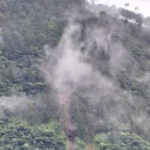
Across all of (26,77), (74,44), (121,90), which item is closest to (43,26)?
(74,44)

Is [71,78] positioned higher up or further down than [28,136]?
higher up

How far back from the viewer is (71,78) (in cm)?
5031

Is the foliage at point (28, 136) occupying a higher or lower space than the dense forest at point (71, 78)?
lower

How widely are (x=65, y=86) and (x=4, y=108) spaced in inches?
312

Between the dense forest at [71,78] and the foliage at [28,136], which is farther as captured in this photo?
the dense forest at [71,78]

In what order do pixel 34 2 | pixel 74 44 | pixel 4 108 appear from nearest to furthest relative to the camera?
pixel 4 108, pixel 74 44, pixel 34 2

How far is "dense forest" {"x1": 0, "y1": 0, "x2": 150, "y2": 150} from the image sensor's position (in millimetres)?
42812

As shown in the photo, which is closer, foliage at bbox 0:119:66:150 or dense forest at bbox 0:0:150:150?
foliage at bbox 0:119:66:150

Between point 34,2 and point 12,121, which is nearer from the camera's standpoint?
point 12,121

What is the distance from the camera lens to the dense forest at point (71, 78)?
42812 millimetres

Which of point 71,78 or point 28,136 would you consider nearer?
point 28,136

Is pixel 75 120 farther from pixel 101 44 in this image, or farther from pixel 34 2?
pixel 34 2

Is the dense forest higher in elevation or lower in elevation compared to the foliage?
higher

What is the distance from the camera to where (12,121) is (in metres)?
42.8
